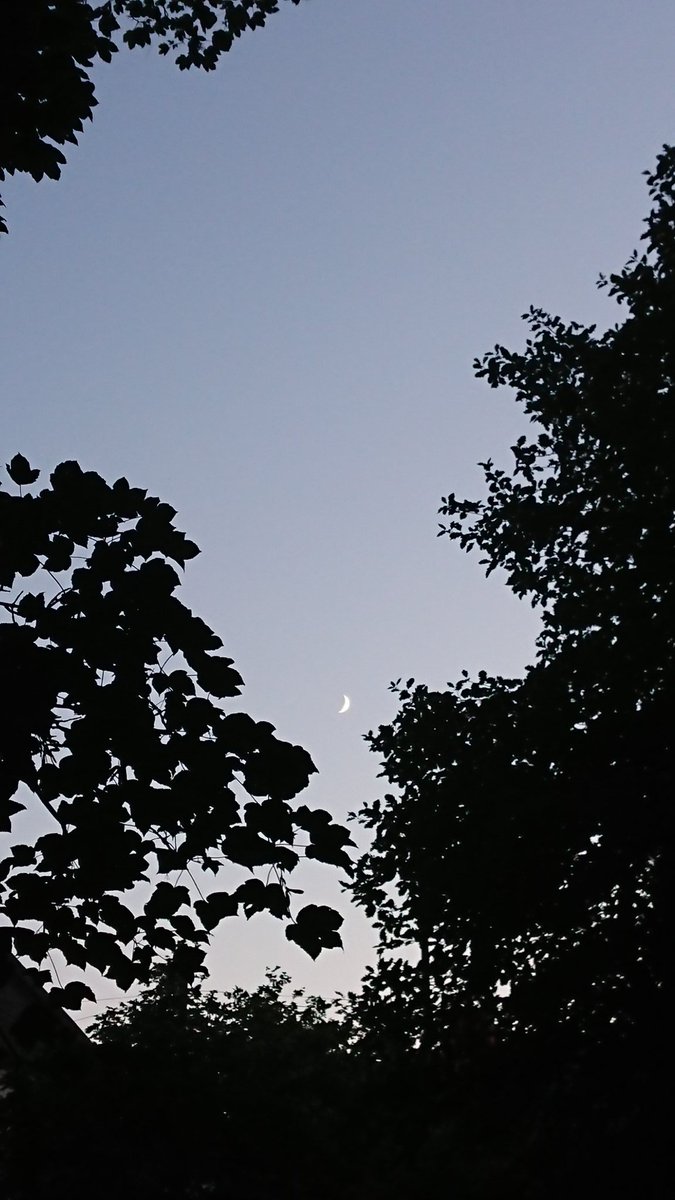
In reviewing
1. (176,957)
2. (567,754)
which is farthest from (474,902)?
(176,957)

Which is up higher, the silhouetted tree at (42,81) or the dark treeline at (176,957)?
the silhouetted tree at (42,81)

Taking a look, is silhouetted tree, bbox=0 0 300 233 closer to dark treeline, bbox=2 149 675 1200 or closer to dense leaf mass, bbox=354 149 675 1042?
dark treeline, bbox=2 149 675 1200

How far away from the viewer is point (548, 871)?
49.5 ft

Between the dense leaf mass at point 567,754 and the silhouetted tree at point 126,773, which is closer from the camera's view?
the silhouetted tree at point 126,773

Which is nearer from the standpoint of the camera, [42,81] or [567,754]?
[42,81]

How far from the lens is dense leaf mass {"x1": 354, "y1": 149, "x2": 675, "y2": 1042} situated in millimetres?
14797

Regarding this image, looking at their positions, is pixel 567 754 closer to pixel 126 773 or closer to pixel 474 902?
pixel 474 902

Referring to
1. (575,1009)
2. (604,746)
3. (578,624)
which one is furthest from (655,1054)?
(578,624)

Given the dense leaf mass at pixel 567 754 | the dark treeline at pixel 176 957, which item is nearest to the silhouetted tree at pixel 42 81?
the dark treeline at pixel 176 957

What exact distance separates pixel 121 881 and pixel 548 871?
933cm

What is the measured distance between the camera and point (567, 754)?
1595 cm

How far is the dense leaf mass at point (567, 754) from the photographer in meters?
14.8

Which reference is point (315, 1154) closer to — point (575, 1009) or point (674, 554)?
point (575, 1009)

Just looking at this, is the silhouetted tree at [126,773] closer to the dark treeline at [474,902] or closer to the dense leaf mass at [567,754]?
the dark treeline at [474,902]
